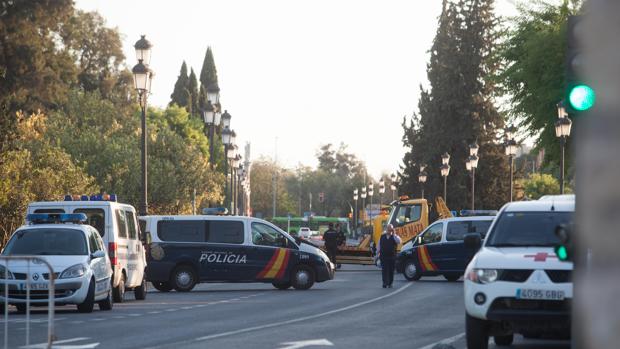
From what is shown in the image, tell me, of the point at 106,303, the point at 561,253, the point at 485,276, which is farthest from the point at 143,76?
the point at 561,253

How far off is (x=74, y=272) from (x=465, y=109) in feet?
262

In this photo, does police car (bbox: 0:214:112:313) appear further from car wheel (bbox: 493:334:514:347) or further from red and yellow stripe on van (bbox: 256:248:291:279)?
red and yellow stripe on van (bbox: 256:248:291:279)

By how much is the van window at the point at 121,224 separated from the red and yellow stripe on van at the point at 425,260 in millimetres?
13795

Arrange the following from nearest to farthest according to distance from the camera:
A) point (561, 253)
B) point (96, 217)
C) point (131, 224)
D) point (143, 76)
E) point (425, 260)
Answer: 1. point (561, 253)
2. point (96, 217)
3. point (131, 224)
4. point (143, 76)
5. point (425, 260)

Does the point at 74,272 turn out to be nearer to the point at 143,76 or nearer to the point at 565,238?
the point at 143,76

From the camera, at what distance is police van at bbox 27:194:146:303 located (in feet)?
83.4

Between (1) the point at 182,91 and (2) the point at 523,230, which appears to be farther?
(1) the point at 182,91

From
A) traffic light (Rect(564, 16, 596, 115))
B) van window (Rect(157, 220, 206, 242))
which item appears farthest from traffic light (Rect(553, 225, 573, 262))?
van window (Rect(157, 220, 206, 242))

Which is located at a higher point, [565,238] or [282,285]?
[565,238]

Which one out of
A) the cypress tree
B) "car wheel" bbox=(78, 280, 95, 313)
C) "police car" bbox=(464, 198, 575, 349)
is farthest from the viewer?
the cypress tree

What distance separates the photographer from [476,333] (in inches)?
514

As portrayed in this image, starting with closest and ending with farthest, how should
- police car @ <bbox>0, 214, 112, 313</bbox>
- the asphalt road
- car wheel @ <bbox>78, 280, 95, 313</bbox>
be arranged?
the asphalt road → police car @ <bbox>0, 214, 112, 313</bbox> → car wheel @ <bbox>78, 280, 95, 313</bbox>

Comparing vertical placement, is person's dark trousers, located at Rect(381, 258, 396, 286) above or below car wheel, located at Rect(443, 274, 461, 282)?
above

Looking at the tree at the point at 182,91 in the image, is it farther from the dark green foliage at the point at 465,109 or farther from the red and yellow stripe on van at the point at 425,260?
the red and yellow stripe on van at the point at 425,260
